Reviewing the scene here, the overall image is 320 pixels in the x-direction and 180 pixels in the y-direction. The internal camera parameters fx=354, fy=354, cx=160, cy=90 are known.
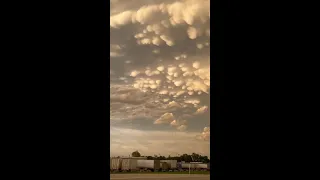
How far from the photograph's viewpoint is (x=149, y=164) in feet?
44.9

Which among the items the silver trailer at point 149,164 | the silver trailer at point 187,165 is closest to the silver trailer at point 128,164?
the silver trailer at point 149,164

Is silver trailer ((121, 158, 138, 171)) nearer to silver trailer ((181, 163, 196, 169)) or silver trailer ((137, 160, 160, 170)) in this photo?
silver trailer ((137, 160, 160, 170))

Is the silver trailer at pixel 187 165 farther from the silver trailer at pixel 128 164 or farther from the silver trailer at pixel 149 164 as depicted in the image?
the silver trailer at pixel 128 164

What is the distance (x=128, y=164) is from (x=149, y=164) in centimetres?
81

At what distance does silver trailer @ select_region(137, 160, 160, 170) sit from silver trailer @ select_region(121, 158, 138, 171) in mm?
195

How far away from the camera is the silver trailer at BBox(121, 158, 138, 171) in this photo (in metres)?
13.4

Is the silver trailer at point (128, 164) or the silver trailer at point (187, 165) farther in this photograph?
the silver trailer at point (187, 165)

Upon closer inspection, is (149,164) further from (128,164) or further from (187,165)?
(187,165)

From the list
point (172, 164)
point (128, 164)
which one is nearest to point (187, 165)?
point (172, 164)

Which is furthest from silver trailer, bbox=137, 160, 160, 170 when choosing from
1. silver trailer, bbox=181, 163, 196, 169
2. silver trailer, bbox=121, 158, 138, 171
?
silver trailer, bbox=181, 163, 196, 169

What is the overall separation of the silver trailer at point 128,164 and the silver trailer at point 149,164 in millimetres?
195

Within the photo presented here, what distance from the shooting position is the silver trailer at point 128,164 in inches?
527

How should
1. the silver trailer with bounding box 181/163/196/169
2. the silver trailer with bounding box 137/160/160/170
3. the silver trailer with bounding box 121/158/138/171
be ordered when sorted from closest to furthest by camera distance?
the silver trailer with bounding box 121/158/138/171
the silver trailer with bounding box 137/160/160/170
the silver trailer with bounding box 181/163/196/169
